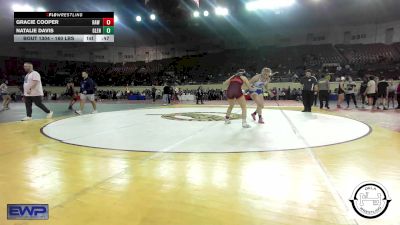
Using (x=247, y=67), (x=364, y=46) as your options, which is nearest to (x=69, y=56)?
(x=247, y=67)

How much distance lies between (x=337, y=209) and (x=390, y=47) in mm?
27132

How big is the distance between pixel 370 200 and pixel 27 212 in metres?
2.57

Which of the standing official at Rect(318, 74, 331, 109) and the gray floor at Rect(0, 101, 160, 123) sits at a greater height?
the standing official at Rect(318, 74, 331, 109)

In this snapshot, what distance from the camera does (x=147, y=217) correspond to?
2.24 m

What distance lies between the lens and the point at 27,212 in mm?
2316

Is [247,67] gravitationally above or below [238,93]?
above

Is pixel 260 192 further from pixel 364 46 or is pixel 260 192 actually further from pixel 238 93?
pixel 364 46

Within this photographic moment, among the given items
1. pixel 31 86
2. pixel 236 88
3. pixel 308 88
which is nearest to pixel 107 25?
pixel 31 86

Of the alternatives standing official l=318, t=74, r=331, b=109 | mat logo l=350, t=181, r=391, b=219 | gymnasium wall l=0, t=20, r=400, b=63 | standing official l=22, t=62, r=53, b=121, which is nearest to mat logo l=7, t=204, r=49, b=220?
mat logo l=350, t=181, r=391, b=219
